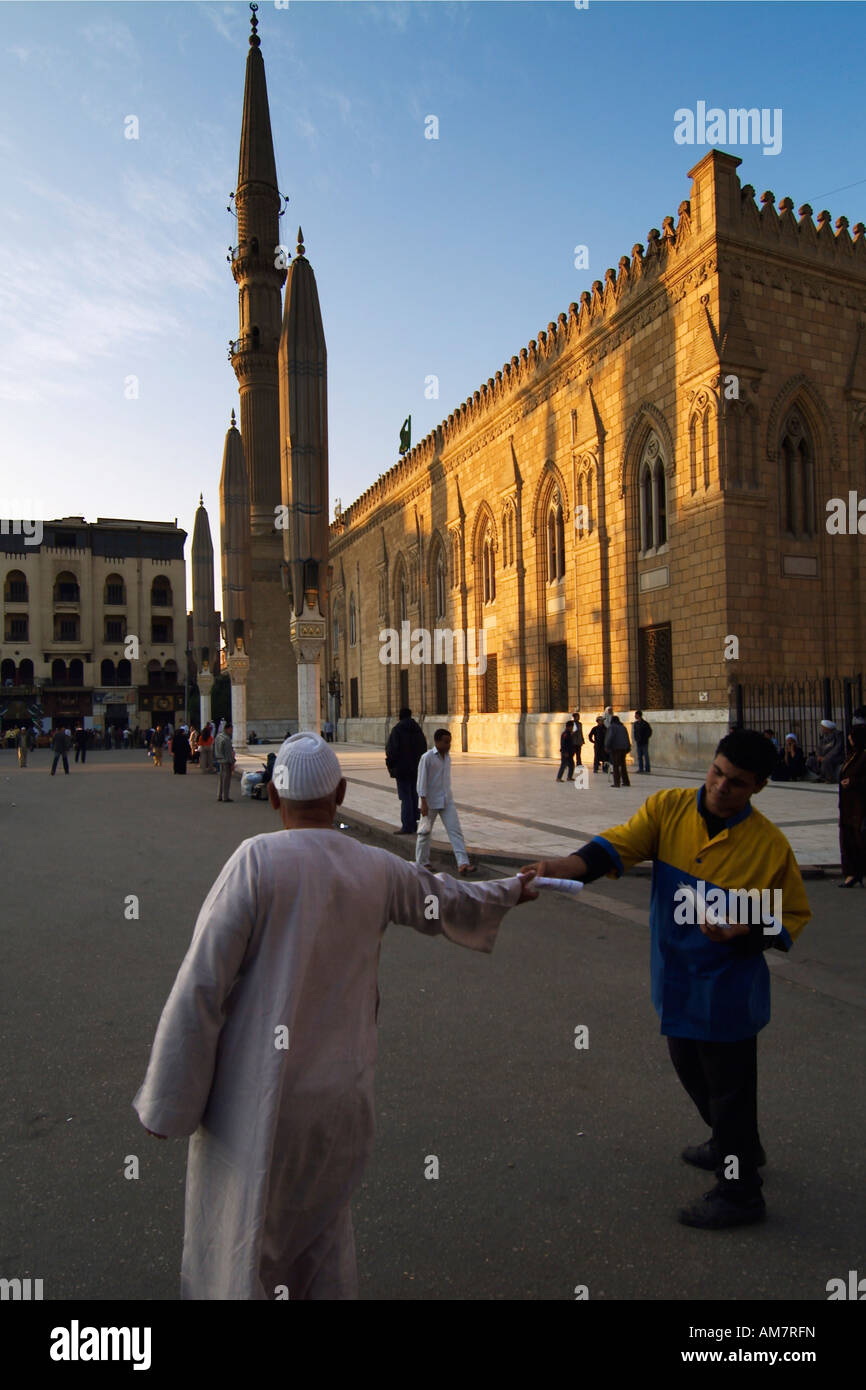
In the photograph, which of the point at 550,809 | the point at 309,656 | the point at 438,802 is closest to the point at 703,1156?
the point at 438,802

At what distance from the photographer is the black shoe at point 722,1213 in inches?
104

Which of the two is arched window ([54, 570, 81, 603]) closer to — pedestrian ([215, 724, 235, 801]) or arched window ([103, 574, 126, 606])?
arched window ([103, 574, 126, 606])

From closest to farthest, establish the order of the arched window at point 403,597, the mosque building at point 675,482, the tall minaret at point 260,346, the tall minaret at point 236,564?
the mosque building at point 675,482, the tall minaret at point 236,564, the arched window at point 403,597, the tall minaret at point 260,346

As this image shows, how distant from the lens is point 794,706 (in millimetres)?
18531

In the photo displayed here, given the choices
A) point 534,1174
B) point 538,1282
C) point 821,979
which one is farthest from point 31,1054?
point 821,979

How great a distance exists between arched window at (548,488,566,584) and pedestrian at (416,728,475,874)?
16862 millimetres

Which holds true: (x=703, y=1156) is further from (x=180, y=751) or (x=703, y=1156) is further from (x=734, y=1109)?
(x=180, y=751)

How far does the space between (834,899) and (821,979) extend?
8.33ft

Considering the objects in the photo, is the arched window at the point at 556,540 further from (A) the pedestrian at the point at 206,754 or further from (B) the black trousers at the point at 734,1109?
(B) the black trousers at the point at 734,1109

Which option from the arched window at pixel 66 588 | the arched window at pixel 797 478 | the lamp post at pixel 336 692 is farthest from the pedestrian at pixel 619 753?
the arched window at pixel 66 588

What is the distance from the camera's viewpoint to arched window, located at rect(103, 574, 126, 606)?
57.3m

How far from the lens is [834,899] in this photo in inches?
294

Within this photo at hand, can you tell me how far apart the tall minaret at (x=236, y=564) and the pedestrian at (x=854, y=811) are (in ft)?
86.3
